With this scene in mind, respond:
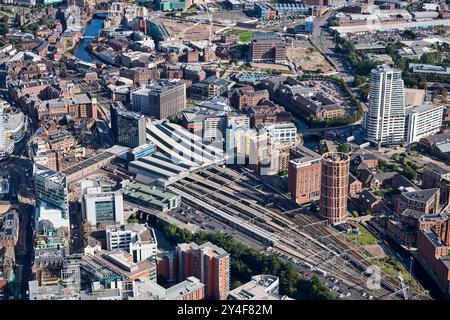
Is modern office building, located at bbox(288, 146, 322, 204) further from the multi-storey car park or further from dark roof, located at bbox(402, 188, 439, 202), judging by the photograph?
dark roof, located at bbox(402, 188, 439, 202)

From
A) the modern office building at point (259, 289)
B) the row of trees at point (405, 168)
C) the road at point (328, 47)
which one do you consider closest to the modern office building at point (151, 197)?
the modern office building at point (259, 289)

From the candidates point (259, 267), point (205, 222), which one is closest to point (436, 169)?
point (205, 222)

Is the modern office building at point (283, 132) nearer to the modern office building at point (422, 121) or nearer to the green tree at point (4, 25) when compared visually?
the modern office building at point (422, 121)

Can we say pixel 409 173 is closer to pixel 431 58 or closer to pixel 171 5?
pixel 431 58

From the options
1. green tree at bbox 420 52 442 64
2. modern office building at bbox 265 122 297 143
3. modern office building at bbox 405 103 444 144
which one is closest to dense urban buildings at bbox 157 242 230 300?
modern office building at bbox 265 122 297 143

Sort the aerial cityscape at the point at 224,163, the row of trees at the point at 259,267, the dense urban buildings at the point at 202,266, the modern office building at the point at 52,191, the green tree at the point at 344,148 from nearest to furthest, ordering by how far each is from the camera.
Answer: the dense urban buildings at the point at 202,266 → the row of trees at the point at 259,267 → the aerial cityscape at the point at 224,163 → the modern office building at the point at 52,191 → the green tree at the point at 344,148

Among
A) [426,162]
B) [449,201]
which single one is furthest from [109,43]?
[449,201]
